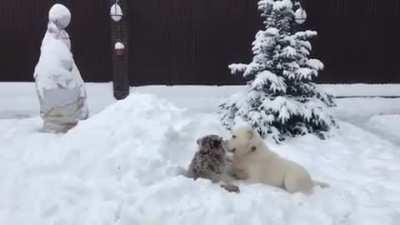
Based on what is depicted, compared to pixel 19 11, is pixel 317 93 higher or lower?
lower

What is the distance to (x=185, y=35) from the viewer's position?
1405cm

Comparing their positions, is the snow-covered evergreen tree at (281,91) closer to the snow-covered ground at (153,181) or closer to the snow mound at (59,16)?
the snow-covered ground at (153,181)

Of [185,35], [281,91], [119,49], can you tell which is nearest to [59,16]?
[281,91]

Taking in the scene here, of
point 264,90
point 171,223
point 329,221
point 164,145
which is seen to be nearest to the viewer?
point 171,223

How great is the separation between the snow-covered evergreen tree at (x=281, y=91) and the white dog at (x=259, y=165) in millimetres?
2636

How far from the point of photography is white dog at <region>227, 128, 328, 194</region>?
601 centimetres

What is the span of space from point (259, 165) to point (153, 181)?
1.13 m

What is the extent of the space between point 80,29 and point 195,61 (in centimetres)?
278

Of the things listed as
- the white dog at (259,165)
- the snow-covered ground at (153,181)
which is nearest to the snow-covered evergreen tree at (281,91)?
the snow-covered ground at (153,181)

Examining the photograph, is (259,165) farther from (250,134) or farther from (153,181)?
(153,181)

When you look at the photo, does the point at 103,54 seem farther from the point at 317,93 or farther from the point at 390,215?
the point at 390,215

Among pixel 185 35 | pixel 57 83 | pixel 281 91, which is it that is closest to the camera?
pixel 57 83

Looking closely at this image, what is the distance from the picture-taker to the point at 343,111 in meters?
11.9

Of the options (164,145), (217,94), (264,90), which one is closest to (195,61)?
(217,94)
